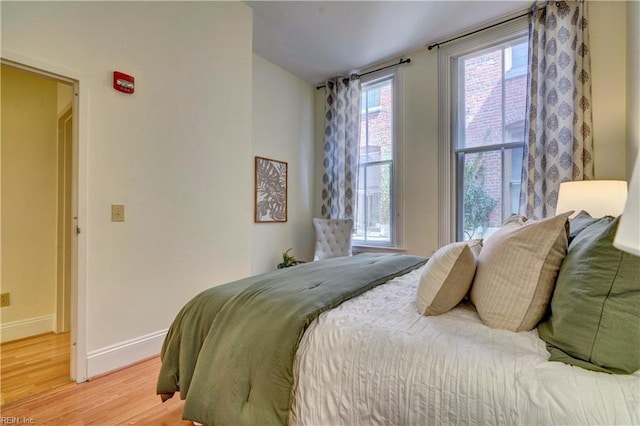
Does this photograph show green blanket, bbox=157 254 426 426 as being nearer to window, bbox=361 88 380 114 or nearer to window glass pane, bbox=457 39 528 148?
window glass pane, bbox=457 39 528 148

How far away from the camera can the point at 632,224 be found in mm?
486

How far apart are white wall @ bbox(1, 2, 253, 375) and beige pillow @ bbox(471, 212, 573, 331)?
2.23 meters

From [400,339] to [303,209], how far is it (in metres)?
3.51

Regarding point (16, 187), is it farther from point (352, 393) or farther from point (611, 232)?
point (611, 232)

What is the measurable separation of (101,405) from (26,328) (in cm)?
160

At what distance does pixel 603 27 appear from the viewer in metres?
2.59

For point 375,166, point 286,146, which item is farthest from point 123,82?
point 375,166

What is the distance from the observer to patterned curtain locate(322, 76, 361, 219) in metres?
4.09

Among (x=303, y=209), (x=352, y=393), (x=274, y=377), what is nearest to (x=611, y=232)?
(x=352, y=393)

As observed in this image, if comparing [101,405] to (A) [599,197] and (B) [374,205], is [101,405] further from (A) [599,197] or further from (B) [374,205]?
(A) [599,197]

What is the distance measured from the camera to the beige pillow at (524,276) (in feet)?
3.18

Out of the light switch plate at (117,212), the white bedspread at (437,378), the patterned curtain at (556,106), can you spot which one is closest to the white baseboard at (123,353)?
the light switch plate at (117,212)

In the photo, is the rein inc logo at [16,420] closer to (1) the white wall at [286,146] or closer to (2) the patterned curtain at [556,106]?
(1) the white wall at [286,146]

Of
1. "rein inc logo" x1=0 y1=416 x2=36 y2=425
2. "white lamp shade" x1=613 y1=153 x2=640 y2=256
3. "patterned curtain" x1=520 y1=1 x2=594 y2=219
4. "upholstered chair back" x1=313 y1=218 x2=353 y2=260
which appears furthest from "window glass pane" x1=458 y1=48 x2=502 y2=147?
"rein inc logo" x1=0 y1=416 x2=36 y2=425
